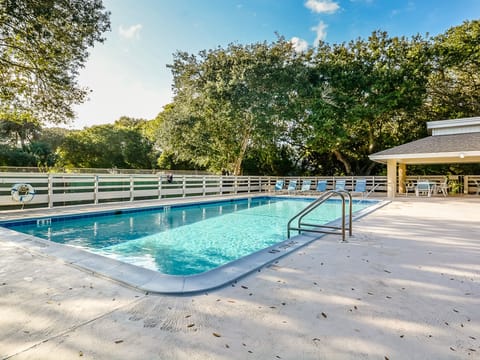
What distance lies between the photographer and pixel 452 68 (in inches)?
677

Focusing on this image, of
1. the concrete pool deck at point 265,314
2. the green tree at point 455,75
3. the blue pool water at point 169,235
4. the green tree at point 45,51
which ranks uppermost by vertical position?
the green tree at point 455,75

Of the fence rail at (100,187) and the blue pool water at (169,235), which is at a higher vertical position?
the fence rail at (100,187)

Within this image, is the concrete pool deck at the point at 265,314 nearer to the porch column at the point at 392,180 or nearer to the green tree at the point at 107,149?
the porch column at the point at 392,180

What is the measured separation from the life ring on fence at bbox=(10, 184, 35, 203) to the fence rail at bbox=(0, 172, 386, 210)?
0.26 metres

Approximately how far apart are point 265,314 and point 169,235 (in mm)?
4275

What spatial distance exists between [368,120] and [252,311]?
17893 mm

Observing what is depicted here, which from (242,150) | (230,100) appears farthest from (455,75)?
(230,100)

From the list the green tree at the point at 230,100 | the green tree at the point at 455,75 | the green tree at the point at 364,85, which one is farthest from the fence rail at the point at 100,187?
the green tree at the point at 455,75

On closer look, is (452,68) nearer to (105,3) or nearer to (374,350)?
(105,3)

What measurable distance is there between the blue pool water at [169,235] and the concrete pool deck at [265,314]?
54.9 inches

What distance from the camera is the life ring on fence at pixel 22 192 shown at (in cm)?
755

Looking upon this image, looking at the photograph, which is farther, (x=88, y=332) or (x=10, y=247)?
(x=10, y=247)

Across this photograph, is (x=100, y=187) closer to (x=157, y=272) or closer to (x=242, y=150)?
(x=157, y=272)

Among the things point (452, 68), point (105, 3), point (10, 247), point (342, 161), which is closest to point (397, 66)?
point (452, 68)
